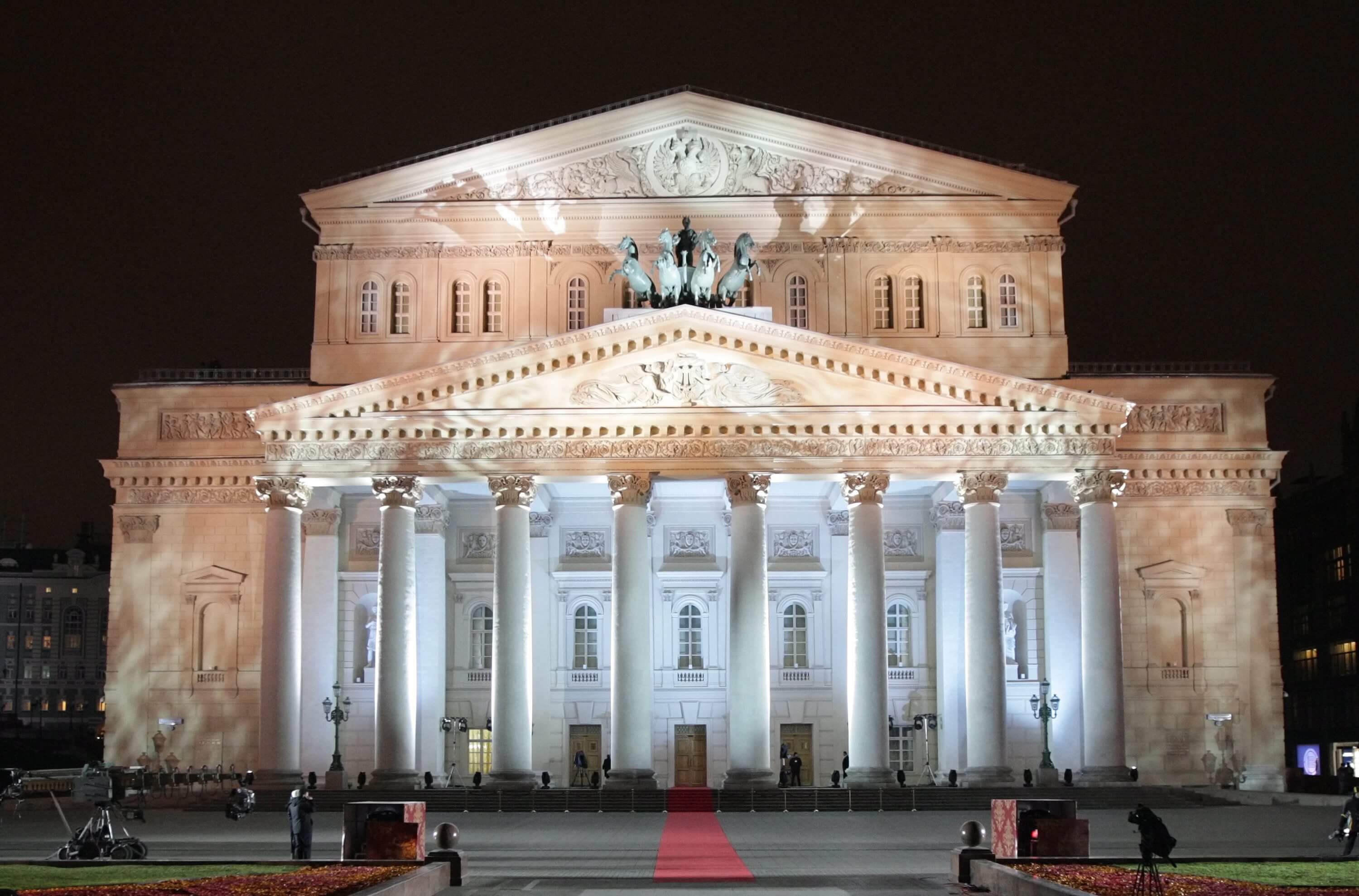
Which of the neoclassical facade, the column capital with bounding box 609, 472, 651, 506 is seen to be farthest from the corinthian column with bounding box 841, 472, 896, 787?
the column capital with bounding box 609, 472, 651, 506

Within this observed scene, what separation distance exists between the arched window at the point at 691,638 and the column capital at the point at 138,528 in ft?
60.1

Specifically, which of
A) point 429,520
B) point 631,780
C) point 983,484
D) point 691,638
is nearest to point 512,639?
point 631,780

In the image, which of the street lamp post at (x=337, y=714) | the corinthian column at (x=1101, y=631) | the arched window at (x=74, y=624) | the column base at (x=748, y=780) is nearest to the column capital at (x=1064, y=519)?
the corinthian column at (x=1101, y=631)

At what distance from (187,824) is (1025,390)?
26576 mm

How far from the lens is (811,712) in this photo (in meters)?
60.9

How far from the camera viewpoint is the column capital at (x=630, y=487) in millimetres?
52656

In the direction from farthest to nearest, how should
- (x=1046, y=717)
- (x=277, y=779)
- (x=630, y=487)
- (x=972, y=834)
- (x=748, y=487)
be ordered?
(x=1046, y=717)
(x=630, y=487)
(x=748, y=487)
(x=277, y=779)
(x=972, y=834)

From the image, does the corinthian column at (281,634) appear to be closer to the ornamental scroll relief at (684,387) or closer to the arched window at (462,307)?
the ornamental scroll relief at (684,387)

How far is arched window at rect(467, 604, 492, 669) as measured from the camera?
60.9m

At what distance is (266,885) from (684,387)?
30312 mm

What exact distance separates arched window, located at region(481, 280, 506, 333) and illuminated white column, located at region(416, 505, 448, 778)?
7.65 m

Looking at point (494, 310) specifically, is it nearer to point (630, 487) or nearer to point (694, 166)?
point (694, 166)

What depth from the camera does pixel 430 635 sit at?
57.3 m

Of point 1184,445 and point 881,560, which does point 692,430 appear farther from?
point 1184,445
